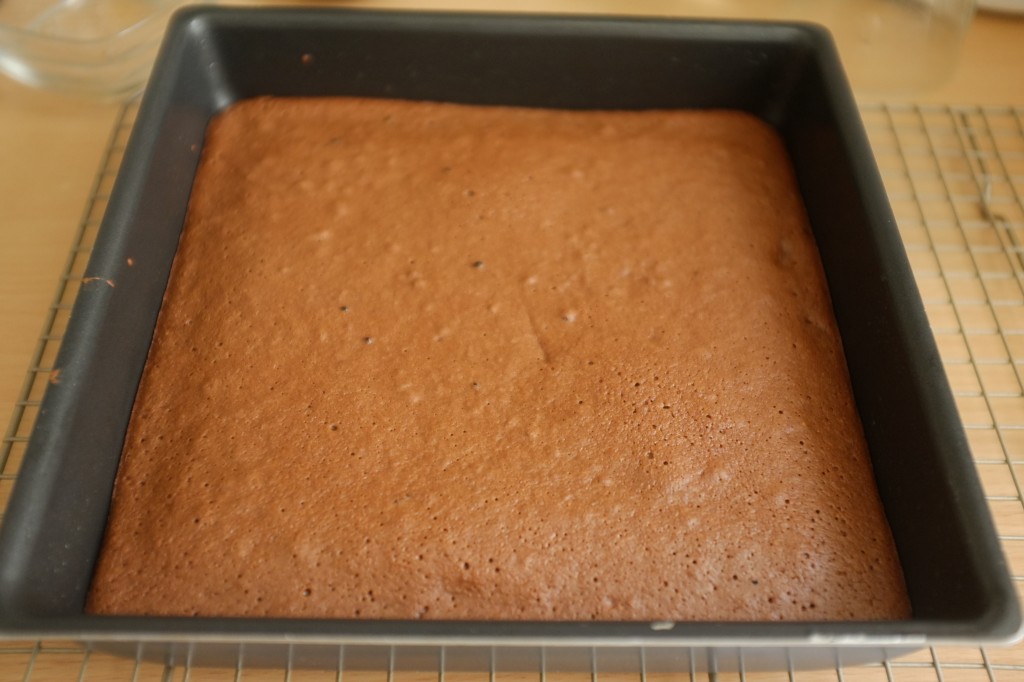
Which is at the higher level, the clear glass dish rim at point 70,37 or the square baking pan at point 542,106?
the clear glass dish rim at point 70,37

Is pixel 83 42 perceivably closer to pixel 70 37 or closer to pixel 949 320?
pixel 70 37

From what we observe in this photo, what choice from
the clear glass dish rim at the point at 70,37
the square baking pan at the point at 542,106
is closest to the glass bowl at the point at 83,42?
the clear glass dish rim at the point at 70,37

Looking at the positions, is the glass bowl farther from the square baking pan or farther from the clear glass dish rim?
the square baking pan

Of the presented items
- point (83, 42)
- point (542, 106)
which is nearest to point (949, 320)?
point (542, 106)

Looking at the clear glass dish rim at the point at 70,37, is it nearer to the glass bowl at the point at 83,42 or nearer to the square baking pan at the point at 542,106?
the glass bowl at the point at 83,42

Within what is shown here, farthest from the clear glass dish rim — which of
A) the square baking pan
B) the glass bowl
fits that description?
the square baking pan

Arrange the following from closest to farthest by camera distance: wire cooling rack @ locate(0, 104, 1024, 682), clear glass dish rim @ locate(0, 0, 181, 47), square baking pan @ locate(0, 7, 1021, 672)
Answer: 1. square baking pan @ locate(0, 7, 1021, 672)
2. wire cooling rack @ locate(0, 104, 1024, 682)
3. clear glass dish rim @ locate(0, 0, 181, 47)
